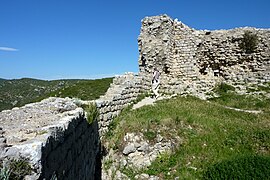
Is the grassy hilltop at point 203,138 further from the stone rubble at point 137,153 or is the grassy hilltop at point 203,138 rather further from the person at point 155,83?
the person at point 155,83

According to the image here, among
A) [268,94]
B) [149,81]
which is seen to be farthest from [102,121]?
[268,94]

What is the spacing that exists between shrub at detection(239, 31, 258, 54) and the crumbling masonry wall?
0.71 ft

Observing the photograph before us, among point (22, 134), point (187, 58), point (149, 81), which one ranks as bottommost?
point (22, 134)

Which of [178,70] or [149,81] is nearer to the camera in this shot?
[149,81]

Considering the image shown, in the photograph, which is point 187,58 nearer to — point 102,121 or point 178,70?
point 178,70

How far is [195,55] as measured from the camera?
70.4 feet

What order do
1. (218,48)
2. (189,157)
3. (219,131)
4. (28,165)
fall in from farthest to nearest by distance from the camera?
1. (218,48)
2. (219,131)
3. (189,157)
4. (28,165)

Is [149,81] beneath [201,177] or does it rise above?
above

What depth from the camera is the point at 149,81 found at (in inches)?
767

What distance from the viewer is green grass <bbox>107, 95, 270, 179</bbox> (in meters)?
9.76

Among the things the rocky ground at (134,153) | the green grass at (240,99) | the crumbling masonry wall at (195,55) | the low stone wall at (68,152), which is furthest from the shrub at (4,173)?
the crumbling masonry wall at (195,55)

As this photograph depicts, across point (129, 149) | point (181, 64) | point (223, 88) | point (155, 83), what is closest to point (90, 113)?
point (129, 149)

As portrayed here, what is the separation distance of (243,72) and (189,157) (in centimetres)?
1200

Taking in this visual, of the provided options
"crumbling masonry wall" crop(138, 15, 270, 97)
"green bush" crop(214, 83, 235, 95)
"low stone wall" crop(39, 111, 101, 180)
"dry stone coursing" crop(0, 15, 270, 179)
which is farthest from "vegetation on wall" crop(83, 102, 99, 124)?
"green bush" crop(214, 83, 235, 95)
